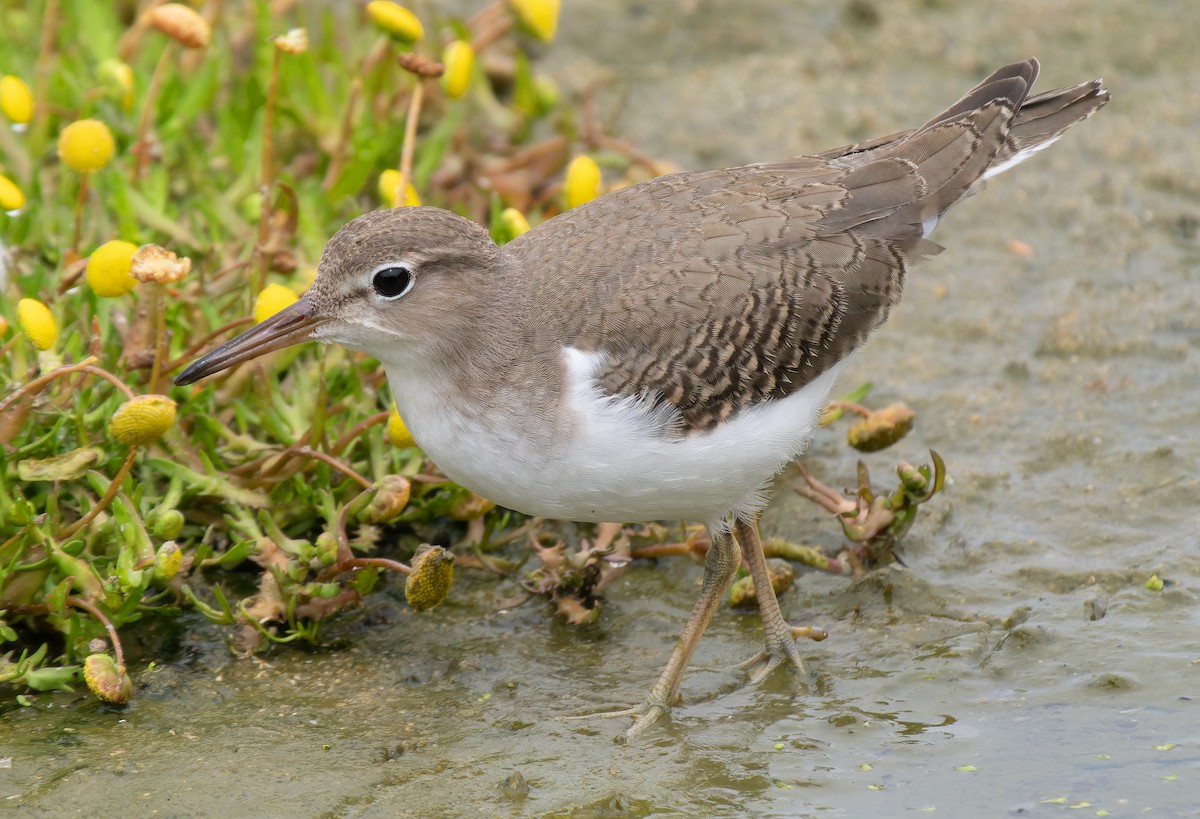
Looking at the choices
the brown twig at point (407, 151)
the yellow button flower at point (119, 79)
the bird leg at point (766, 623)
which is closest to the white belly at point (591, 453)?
the bird leg at point (766, 623)

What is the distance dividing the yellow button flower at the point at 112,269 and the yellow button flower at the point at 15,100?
160 cm

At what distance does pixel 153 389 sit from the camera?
22.2 ft

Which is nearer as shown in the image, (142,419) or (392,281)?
(142,419)

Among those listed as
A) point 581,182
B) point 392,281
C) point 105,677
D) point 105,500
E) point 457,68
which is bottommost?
point 105,677

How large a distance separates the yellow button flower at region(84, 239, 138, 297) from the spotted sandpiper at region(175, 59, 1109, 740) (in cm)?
69

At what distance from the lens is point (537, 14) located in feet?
29.3

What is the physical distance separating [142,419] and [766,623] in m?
3.03

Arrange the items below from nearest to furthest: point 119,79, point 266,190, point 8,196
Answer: point 8,196
point 266,190
point 119,79

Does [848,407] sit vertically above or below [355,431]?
above

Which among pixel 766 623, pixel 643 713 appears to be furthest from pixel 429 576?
pixel 766 623

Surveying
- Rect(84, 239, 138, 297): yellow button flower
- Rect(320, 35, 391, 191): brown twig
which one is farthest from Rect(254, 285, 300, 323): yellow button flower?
Rect(320, 35, 391, 191): brown twig

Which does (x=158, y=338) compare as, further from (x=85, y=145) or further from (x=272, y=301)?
(x=85, y=145)

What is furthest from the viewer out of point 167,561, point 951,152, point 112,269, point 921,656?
point 951,152

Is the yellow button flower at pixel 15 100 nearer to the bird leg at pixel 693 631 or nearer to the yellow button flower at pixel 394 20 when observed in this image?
the yellow button flower at pixel 394 20
